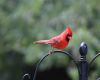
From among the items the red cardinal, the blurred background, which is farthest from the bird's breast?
the blurred background

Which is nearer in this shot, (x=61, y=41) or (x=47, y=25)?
(x=61, y=41)

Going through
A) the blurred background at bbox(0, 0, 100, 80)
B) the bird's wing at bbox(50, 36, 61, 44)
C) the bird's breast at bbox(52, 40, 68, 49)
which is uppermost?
the blurred background at bbox(0, 0, 100, 80)

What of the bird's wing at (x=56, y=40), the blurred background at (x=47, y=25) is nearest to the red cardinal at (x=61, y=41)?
the bird's wing at (x=56, y=40)

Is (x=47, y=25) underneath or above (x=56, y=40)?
above

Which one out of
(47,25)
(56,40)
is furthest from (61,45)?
(47,25)

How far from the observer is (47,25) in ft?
18.7

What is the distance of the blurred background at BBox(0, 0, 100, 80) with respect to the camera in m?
5.40

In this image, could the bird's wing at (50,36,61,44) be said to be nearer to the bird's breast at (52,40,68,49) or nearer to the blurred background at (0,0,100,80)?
the bird's breast at (52,40,68,49)

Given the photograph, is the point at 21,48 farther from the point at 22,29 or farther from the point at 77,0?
the point at 77,0

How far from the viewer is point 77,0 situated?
5.63 meters

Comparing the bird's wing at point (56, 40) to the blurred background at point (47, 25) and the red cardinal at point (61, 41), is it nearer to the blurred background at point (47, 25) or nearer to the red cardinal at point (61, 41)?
the red cardinal at point (61, 41)

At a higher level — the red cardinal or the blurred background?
the blurred background

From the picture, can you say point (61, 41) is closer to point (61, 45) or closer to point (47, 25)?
point (61, 45)

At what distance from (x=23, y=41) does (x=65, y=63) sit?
0.50 meters
